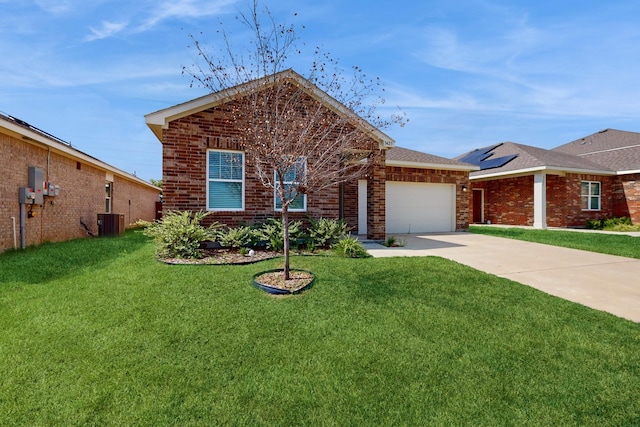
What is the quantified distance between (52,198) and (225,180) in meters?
6.57

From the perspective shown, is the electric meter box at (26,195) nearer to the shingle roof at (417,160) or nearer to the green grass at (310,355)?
the green grass at (310,355)

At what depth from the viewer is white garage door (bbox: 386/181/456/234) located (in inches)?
530

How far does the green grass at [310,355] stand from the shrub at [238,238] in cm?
238

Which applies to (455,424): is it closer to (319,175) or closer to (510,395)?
(510,395)

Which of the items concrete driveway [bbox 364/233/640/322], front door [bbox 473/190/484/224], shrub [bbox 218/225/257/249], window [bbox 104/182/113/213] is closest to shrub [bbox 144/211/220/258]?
shrub [bbox 218/225/257/249]

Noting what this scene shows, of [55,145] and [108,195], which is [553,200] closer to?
[55,145]

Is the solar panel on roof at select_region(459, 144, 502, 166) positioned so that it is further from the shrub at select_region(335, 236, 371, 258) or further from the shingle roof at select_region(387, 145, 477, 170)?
the shrub at select_region(335, 236, 371, 258)

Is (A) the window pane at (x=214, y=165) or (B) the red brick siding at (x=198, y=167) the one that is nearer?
(B) the red brick siding at (x=198, y=167)

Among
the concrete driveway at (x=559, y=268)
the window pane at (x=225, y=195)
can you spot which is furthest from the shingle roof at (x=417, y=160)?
the window pane at (x=225, y=195)

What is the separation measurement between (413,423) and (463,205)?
13551 mm

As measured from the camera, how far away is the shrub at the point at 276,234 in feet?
25.7

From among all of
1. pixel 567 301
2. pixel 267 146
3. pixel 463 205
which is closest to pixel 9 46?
pixel 267 146

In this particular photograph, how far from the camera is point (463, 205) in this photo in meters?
14.6

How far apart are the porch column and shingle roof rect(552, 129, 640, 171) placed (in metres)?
4.92
